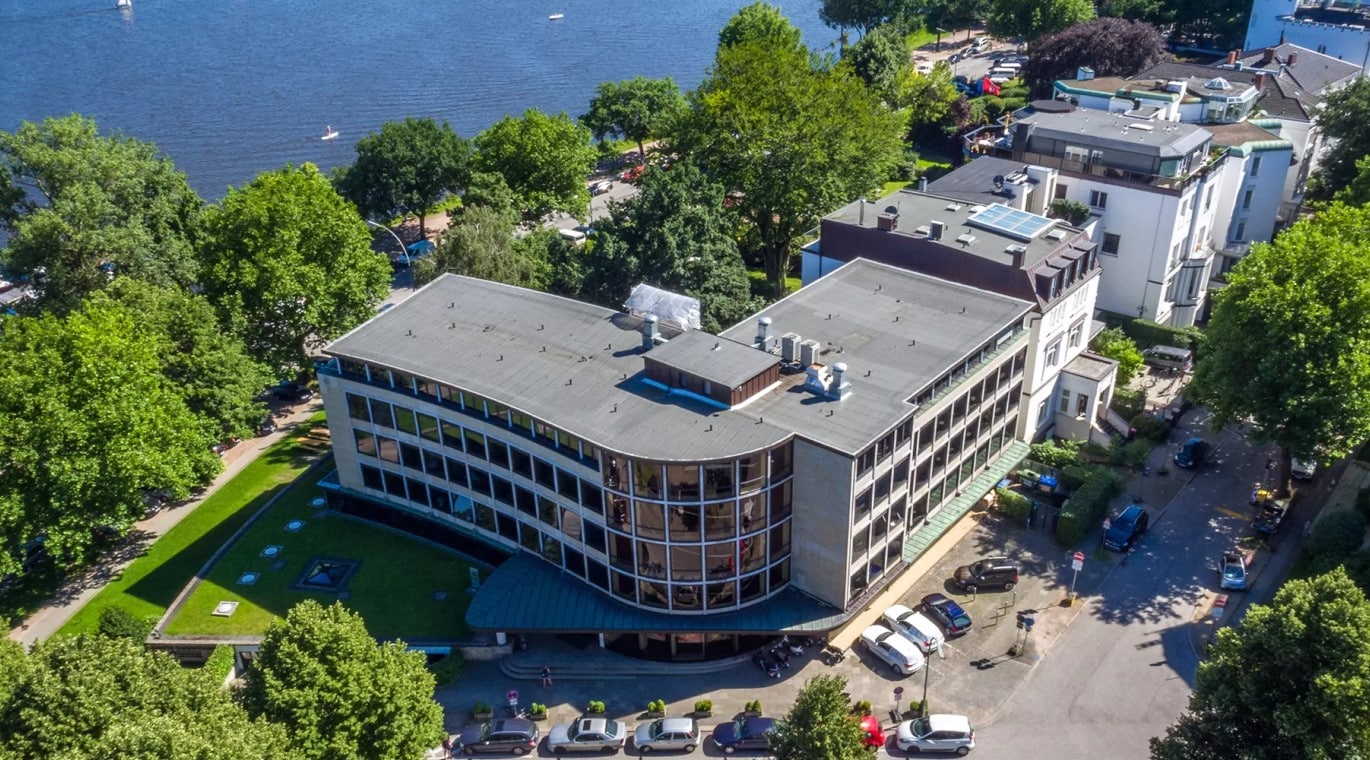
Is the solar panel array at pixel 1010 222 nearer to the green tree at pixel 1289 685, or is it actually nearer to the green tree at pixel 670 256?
the green tree at pixel 670 256

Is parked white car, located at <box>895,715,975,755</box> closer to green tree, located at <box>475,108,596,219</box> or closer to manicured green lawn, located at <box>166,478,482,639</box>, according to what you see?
manicured green lawn, located at <box>166,478,482,639</box>

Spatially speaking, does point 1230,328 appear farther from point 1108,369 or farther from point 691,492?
point 691,492

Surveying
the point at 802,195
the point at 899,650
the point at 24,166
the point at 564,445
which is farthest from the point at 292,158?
the point at 899,650

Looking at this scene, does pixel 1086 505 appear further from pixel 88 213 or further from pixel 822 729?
pixel 88 213

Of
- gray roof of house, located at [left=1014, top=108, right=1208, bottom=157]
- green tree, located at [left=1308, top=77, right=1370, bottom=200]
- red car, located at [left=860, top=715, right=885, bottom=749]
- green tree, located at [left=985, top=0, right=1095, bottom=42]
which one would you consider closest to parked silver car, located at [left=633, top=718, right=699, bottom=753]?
red car, located at [left=860, top=715, right=885, bottom=749]

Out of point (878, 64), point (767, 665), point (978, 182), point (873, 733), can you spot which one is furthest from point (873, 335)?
point (878, 64)
